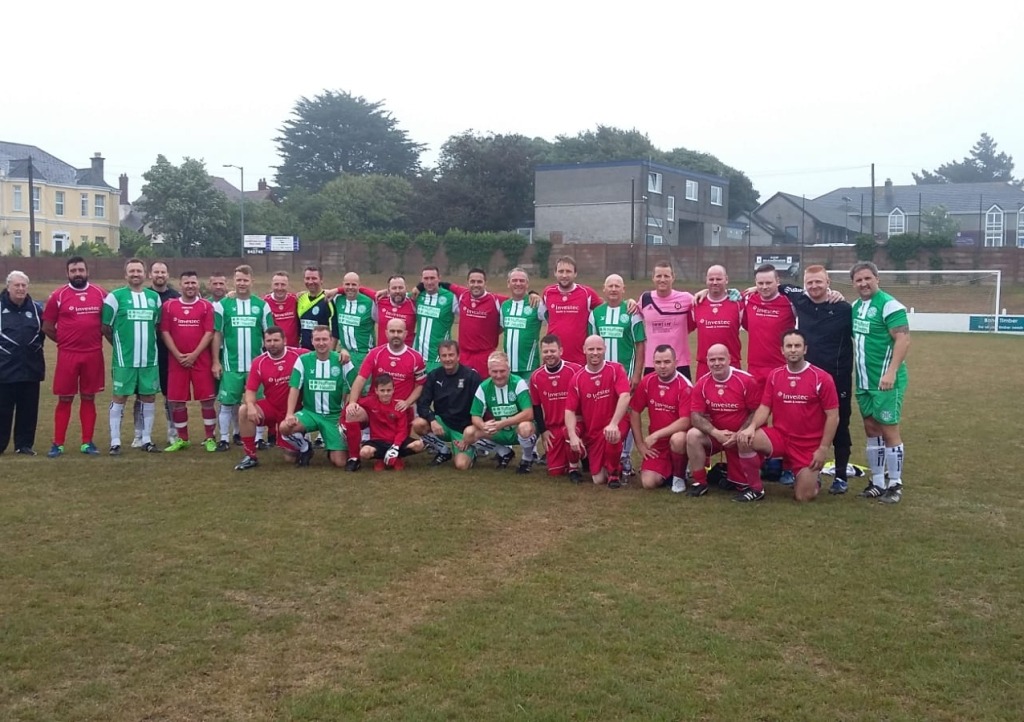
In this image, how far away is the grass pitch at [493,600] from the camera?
3629 mm

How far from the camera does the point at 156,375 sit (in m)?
8.63

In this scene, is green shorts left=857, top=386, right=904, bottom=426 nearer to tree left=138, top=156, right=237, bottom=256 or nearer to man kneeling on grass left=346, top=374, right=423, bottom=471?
man kneeling on grass left=346, top=374, right=423, bottom=471

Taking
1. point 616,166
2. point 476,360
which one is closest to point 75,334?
point 476,360

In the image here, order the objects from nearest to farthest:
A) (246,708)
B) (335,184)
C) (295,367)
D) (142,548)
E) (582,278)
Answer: (246,708) → (142,548) → (295,367) → (582,278) → (335,184)

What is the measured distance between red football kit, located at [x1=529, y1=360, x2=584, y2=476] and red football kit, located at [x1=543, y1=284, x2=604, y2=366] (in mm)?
551

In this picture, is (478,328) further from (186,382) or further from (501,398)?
(186,382)

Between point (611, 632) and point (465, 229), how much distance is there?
48695mm

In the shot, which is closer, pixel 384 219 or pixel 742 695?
pixel 742 695

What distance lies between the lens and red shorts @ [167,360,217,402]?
8.70 meters

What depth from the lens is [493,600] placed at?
4.69m

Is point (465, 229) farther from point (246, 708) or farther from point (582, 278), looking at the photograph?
point (246, 708)

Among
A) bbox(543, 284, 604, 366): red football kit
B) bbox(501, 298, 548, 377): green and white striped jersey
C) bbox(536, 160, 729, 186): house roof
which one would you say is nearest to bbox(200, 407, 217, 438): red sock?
bbox(501, 298, 548, 377): green and white striped jersey

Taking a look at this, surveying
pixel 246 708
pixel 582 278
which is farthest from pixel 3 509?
pixel 582 278

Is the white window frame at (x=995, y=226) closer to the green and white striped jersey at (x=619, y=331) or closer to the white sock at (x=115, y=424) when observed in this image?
the green and white striped jersey at (x=619, y=331)
